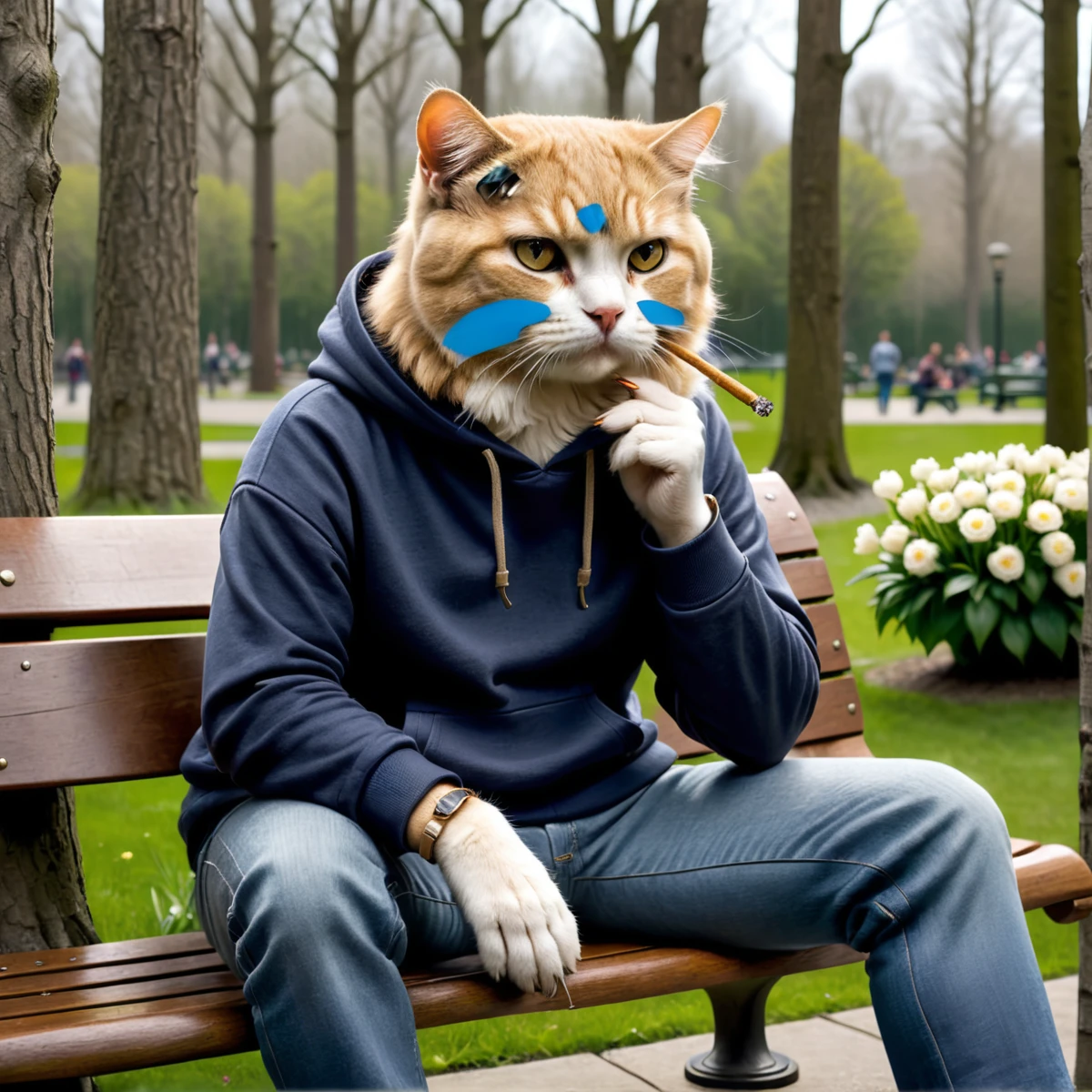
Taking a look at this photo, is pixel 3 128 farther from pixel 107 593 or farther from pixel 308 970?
pixel 308 970

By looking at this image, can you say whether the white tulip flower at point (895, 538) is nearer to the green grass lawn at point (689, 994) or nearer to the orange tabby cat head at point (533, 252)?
the green grass lawn at point (689, 994)

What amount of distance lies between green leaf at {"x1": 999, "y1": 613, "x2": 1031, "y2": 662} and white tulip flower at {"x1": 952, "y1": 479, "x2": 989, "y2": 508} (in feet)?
1.61

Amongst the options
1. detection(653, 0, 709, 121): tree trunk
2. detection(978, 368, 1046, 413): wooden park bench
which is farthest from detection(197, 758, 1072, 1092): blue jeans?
detection(978, 368, 1046, 413): wooden park bench

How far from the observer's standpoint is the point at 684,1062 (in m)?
2.84

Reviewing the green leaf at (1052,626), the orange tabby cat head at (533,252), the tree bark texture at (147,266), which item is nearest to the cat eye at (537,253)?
the orange tabby cat head at (533,252)

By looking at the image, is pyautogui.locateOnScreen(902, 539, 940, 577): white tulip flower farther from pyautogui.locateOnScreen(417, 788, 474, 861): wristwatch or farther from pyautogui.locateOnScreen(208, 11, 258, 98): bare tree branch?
pyautogui.locateOnScreen(208, 11, 258, 98): bare tree branch

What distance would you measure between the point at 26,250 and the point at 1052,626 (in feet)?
14.2

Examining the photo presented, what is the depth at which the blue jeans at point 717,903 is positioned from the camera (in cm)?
161

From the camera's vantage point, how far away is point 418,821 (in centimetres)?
173

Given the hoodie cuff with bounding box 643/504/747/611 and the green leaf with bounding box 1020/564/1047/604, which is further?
the green leaf with bounding box 1020/564/1047/604

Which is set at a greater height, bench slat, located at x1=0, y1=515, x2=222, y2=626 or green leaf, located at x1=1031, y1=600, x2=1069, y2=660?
bench slat, located at x1=0, y1=515, x2=222, y2=626

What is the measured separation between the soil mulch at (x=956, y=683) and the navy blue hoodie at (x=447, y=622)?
13.4 ft

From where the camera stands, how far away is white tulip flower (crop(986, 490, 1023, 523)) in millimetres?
5418

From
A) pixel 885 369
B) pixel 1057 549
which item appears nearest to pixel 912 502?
pixel 1057 549
